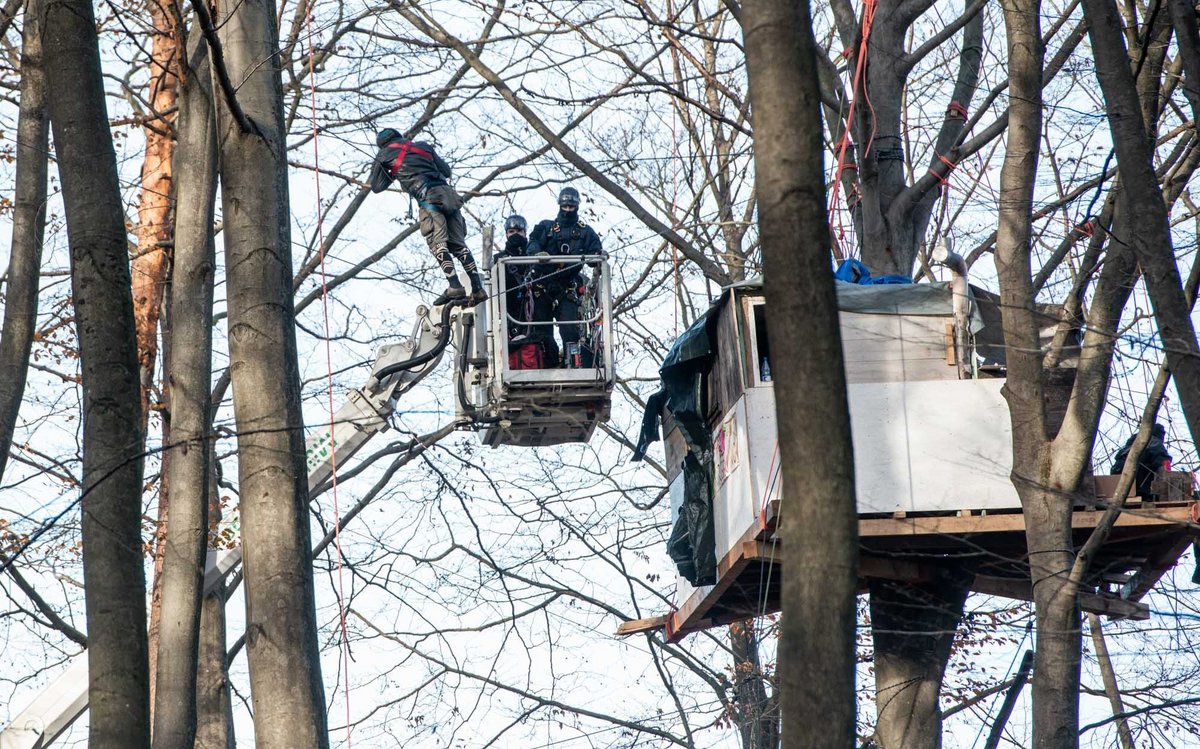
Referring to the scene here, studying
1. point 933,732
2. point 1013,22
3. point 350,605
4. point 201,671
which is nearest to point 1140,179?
point 1013,22

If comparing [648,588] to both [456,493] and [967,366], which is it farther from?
[967,366]

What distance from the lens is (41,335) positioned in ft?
49.1

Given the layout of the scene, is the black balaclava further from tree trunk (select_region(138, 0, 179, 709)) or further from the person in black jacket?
tree trunk (select_region(138, 0, 179, 709))

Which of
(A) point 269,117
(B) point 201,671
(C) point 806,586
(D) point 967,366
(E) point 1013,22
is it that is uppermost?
(E) point 1013,22

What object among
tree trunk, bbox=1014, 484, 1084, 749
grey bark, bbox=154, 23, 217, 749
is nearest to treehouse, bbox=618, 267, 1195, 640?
tree trunk, bbox=1014, 484, 1084, 749

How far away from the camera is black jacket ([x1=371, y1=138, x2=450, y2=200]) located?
11.7m

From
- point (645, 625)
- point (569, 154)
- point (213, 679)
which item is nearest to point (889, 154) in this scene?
point (569, 154)

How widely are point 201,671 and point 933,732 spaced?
694 cm

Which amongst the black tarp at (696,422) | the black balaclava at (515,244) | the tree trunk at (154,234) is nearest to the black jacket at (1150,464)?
the black tarp at (696,422)

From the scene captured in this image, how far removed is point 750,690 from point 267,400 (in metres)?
13.0

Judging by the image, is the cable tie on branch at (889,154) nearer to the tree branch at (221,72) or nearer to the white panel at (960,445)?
the white panel at (960,445)

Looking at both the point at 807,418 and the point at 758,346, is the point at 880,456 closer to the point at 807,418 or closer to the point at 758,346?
the point at 758,346

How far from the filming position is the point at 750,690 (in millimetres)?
19047

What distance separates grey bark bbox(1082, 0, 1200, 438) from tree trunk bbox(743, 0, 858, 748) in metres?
2.69
